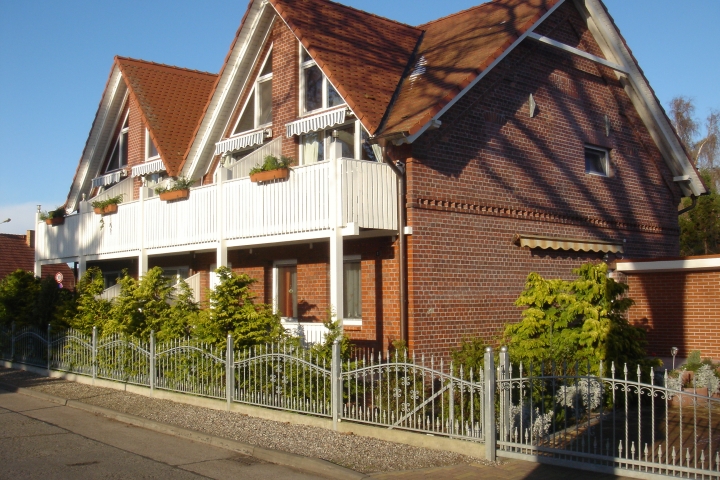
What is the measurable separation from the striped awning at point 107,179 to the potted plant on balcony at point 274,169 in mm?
10205

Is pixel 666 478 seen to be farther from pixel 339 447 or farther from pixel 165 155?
pixel 165 155

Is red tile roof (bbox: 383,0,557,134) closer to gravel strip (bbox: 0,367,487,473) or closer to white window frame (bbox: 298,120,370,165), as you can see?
→ white window frame (bbox: 298,120,370,165)

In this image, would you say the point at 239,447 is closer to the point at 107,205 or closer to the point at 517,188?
the point at 517,188

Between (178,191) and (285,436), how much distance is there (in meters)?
8.61

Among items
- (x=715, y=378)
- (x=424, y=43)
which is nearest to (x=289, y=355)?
(x=715, y=378)

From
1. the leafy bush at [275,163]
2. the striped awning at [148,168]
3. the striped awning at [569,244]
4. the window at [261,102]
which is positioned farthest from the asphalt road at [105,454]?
the striped awning at [148,168]

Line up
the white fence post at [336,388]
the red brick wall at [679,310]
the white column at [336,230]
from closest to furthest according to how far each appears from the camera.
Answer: the white fence post at [336,388]
the white column at [336,230]
the red brick wall at [679,310]

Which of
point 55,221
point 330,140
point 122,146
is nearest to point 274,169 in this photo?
point 330,140

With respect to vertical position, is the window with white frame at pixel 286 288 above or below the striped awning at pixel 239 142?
below

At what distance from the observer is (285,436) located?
35.5 ft

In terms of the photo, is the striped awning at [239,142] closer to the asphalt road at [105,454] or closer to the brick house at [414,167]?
the brick house at [414,167]

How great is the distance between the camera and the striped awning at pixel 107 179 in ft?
79.8

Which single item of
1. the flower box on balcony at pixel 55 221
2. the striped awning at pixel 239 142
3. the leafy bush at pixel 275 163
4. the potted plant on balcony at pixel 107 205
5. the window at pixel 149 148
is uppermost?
the window at pixel 149 148

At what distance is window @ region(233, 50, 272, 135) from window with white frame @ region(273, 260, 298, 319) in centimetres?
339
